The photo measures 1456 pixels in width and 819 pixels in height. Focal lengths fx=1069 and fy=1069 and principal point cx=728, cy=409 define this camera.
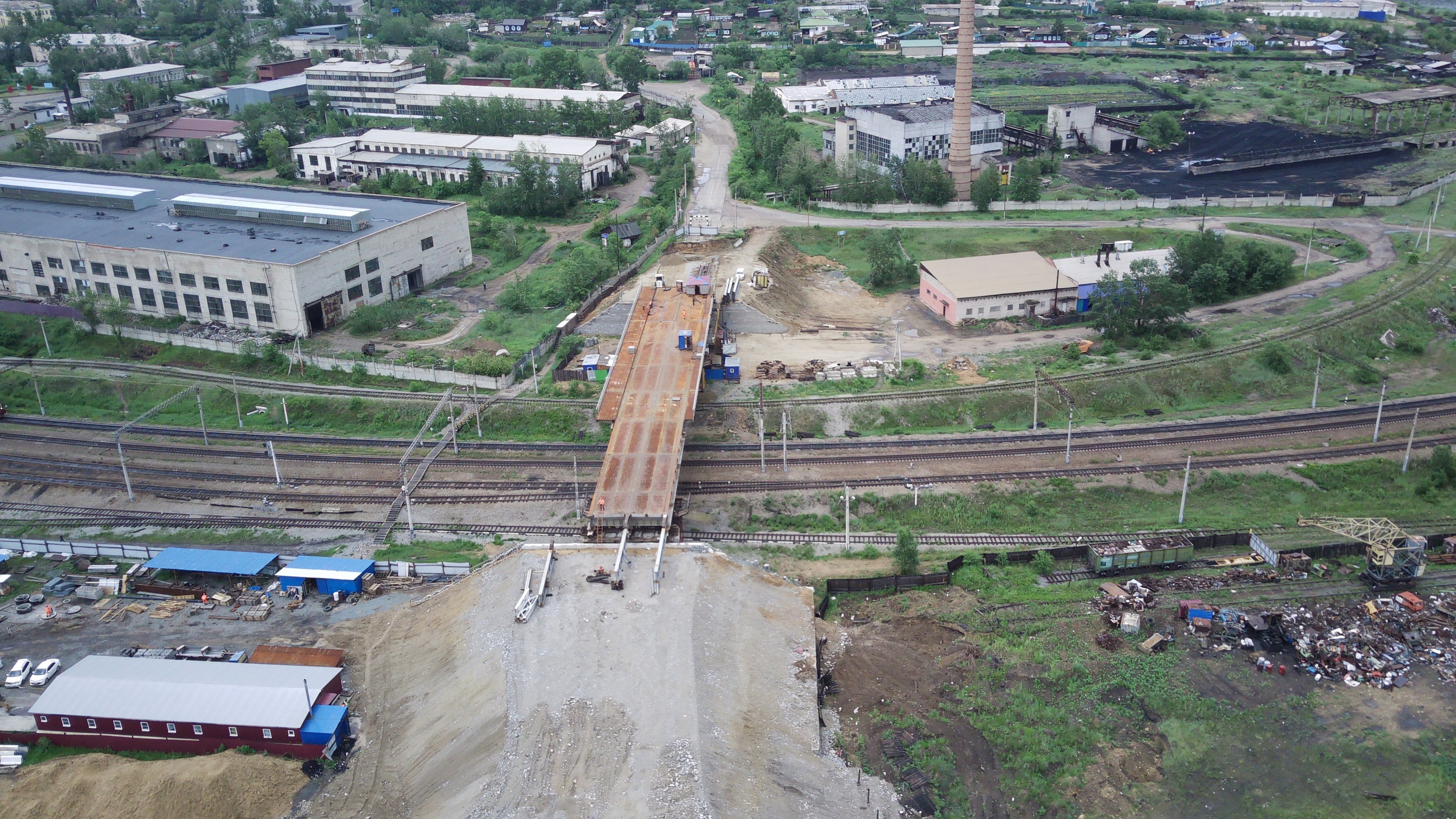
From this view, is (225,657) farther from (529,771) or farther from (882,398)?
(882,398)

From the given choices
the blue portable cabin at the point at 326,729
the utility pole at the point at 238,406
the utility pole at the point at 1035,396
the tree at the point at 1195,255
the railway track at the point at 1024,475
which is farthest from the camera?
the tree at the point at 1195,255

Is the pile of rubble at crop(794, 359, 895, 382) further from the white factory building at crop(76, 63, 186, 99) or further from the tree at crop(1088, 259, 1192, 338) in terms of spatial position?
the white factory building at crop(76, 63, 186, 99)

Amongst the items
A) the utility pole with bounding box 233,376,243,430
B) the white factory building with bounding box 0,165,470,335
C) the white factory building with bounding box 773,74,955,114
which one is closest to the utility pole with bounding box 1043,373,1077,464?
the utility pole with bounding box 233,376,243,430

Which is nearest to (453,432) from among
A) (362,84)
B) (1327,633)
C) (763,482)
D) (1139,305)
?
(763,482)

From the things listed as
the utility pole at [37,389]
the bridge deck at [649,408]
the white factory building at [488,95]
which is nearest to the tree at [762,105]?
the white factory building at [488,95]

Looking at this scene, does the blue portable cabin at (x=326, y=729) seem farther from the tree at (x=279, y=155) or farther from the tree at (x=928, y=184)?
the tree at (x=279, y=155)

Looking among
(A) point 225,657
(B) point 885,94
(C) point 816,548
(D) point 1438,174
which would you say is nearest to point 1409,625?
(C) point 816,548
